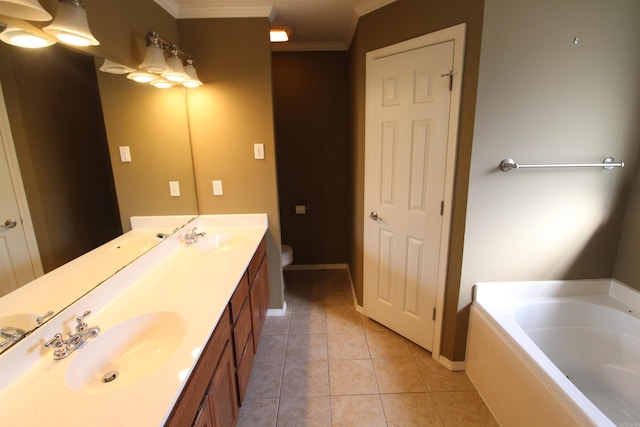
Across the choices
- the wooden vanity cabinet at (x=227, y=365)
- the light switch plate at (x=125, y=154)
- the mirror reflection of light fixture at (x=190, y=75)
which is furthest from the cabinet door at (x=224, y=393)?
the mirror reflection of light fixture at (x=190, y=75)

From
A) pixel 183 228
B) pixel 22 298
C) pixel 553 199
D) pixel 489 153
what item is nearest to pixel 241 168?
pixel 183 228

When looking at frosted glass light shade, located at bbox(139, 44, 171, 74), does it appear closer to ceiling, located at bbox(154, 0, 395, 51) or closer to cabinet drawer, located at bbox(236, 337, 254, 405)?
ceiling, located at bbox(154, 0, 395, 51)

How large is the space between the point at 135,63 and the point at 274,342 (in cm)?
212

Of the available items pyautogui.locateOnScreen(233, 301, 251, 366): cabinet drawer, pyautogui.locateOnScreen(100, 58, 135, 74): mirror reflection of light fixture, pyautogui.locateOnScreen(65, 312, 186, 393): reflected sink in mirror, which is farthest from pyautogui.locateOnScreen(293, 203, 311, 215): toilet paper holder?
pyautogui.locateOnScreen(65, 312, 186, 393): reflected sink in mirror

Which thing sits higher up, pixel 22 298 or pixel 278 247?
pixel 22 298

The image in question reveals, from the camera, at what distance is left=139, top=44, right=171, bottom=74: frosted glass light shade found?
167 cm

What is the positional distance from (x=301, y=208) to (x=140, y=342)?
236cm

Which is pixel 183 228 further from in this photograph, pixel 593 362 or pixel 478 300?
pixel 593 362

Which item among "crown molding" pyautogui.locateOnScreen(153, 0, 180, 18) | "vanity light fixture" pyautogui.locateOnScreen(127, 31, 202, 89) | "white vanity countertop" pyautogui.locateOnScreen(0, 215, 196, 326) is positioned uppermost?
"crown molding" pyautogui.locateOnScreen(153, 0, 180, 18)

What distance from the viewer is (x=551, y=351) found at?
189 centimetres

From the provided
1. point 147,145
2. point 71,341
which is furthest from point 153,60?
point 71,341

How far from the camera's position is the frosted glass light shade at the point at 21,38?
0.95m

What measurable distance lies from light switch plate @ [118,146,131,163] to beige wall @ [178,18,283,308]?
713 millimetres

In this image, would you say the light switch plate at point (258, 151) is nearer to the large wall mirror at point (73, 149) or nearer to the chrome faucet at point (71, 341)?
the large wall mirror at point (73, 149)
